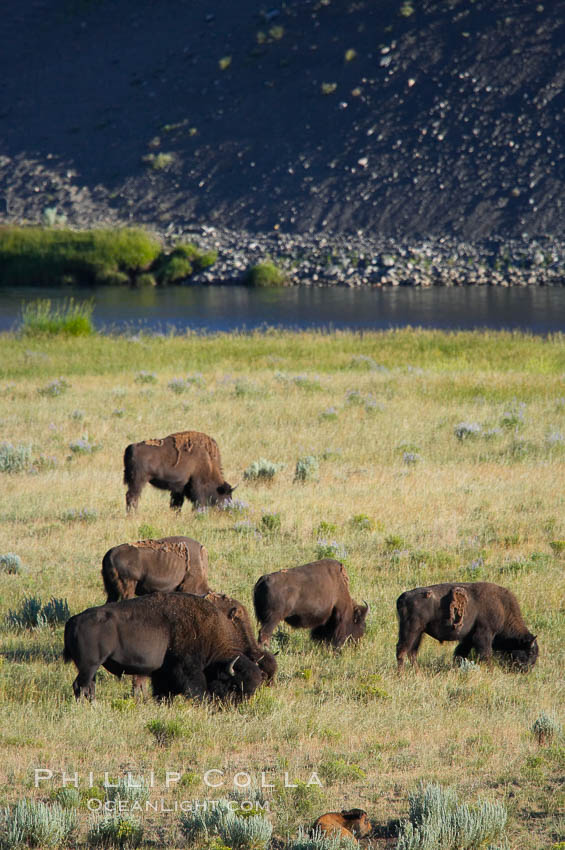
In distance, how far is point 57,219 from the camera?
75.4m

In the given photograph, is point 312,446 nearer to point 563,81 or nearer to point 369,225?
point 369,225

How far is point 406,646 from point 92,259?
2375 inches

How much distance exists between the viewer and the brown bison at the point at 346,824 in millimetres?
5055

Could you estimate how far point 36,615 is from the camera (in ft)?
27.2

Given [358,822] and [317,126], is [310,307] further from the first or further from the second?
[358,822]

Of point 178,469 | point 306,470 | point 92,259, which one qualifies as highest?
point 92,259

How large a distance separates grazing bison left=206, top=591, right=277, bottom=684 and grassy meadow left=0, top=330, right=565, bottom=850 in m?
0.21

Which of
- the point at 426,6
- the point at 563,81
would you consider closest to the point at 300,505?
the point at 563,81

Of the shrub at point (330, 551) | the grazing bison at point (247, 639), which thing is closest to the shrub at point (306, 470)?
the shrub at point (330, 551)

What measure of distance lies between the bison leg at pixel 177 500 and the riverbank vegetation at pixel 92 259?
174ft

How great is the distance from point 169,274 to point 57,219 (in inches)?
632

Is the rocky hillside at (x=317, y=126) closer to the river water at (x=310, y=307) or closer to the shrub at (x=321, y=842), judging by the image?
the river water at (x=310, y=307)

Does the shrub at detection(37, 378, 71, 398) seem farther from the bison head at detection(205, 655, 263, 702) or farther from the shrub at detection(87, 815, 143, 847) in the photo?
the shrub at detection(87, 815, 143, 847)

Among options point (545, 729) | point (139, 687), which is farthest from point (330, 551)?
point (545, 729)
